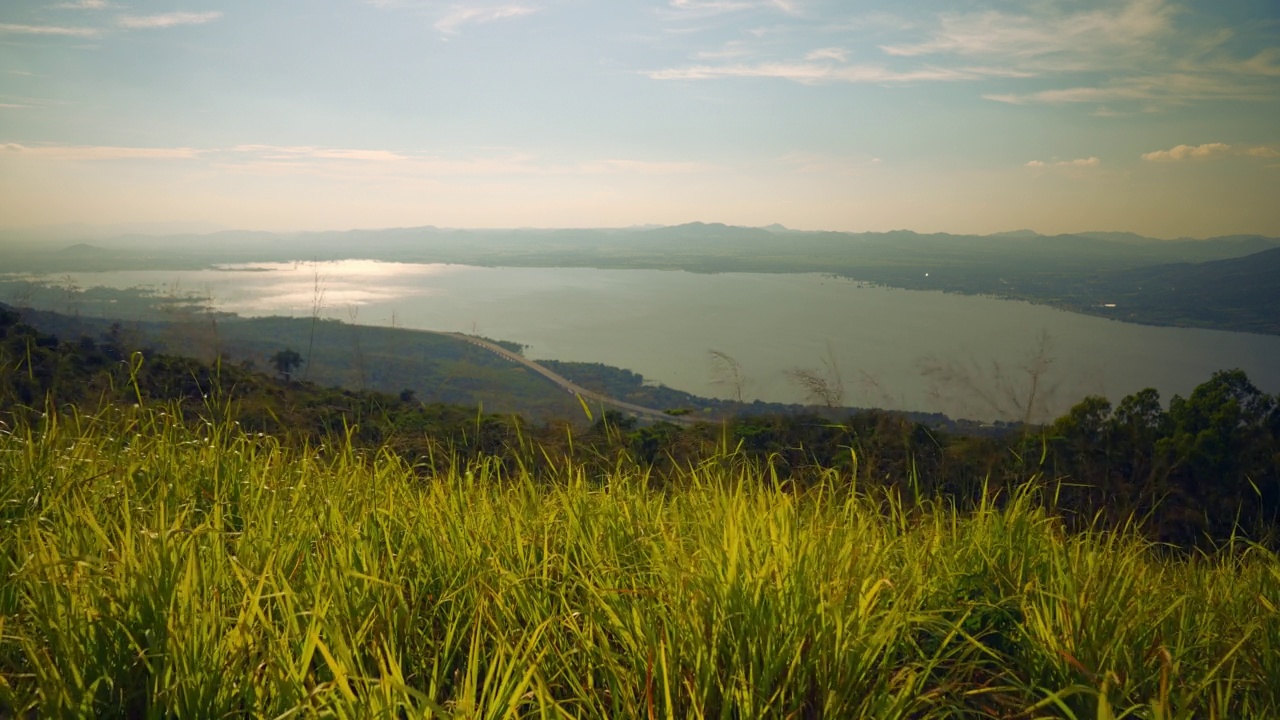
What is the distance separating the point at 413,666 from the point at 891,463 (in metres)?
4.51

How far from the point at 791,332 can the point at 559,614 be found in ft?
73.9

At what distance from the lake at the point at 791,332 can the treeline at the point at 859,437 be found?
43 cm

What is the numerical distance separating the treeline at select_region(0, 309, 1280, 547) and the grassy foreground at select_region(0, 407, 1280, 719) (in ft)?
5.06

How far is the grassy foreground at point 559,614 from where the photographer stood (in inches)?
56.6

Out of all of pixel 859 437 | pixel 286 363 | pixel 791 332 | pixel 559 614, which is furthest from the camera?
pixel 791 332

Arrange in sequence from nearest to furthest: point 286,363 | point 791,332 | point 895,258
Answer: point 286,363 < point 791,332 < point 895,258

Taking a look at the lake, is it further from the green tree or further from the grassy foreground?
the grassy foreground

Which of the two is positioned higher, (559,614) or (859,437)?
(559,614)

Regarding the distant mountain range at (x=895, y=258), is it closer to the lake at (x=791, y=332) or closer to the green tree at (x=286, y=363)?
the lake at (x=791, y=332)

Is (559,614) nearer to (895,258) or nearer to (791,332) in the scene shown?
(791,332)

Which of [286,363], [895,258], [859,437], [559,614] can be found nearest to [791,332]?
[286,363]

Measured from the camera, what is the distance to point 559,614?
6.42 feet

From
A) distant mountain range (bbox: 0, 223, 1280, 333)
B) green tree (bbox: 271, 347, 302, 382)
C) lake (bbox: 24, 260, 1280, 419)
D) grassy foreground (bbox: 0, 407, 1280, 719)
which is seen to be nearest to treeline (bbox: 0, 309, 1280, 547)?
lake (bbox: 24, 260, 1280, 419)

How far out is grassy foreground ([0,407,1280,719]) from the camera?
1.44 m
